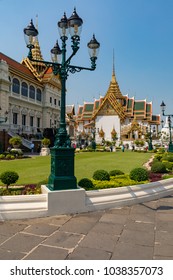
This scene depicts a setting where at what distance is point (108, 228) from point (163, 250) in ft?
3.92

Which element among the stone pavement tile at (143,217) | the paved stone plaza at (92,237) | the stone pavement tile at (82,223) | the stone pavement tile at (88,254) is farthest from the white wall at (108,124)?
the stone pavement tile at (88,254)

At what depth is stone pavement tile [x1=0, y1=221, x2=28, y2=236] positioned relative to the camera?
4.31m

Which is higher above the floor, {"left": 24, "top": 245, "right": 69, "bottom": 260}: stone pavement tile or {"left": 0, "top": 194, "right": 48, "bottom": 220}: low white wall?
{"left": 0, "top": 194, "right": 48, "bottom": 220}: low white wall

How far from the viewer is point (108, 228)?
15.0 ft

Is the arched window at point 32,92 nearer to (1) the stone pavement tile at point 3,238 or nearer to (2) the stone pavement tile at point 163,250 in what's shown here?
(1) the stone pavement tile at point 3,238

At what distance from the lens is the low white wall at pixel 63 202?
508cm

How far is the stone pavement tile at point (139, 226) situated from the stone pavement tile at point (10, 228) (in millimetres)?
2086

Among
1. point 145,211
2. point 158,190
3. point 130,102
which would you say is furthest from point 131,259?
point 130,102

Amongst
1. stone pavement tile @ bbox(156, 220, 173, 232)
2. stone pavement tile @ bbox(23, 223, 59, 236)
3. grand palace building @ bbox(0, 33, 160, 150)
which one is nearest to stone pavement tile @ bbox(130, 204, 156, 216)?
stone pavement tile @ bbox(156, 220, 173, 232)

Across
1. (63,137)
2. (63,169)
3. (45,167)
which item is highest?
(63,137)

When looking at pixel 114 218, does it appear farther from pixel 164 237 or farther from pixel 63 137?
pixel 63 137

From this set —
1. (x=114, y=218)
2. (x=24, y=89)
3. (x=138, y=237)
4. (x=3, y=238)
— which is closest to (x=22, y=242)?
(x=3, y=238)

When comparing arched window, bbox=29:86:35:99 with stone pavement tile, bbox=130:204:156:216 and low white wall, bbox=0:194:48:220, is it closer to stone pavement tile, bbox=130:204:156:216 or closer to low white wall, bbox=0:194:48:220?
stone pavement tile, bbox=130:204:156:216

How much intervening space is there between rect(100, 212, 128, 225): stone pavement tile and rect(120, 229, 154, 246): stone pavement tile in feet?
1.80
